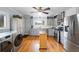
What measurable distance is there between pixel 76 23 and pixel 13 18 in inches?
132

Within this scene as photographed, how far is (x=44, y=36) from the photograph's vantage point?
458cm

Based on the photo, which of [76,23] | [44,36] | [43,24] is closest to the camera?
[76,23]

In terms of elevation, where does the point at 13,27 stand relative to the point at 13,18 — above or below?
below
